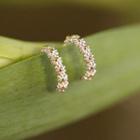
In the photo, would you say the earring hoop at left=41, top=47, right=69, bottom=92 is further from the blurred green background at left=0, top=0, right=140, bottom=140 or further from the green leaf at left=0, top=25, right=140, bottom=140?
the blurred green background at left=0, top=0, right=140, bottom=140

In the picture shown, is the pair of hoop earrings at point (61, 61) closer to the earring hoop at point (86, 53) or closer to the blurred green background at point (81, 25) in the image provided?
the earring hoop at point (86, 53)

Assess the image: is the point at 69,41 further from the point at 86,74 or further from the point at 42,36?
the point at 42,36

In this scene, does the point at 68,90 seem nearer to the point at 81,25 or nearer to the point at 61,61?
the point at 61,61

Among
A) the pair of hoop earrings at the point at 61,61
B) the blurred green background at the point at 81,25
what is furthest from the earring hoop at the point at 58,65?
the blurred green background at the point at 81,25

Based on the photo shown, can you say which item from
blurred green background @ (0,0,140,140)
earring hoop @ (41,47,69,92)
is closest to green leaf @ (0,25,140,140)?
earring hoop @ (41,47,69,92)

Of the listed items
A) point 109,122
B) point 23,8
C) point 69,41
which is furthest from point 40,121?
point 109,122

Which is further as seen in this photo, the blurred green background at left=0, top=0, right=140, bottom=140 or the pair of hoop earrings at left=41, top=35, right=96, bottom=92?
the blurred green background at left=0, top=0, right=140, bottom=140

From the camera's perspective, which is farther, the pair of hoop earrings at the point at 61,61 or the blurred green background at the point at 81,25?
the blurred green background at the point at 81,25
